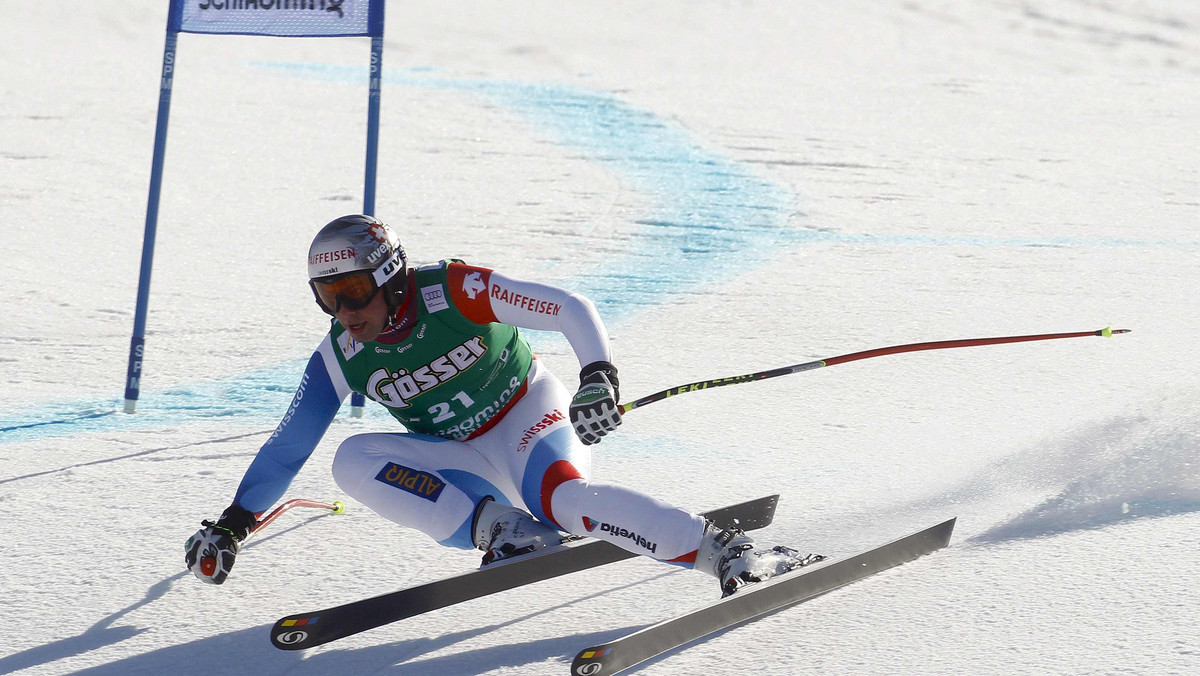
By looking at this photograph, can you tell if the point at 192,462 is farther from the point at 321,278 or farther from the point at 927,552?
the point at 927,552

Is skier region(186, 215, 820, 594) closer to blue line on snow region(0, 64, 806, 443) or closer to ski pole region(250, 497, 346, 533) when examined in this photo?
ski pole region(250, 497, 346, 533)

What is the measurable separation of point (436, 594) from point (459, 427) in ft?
1.97

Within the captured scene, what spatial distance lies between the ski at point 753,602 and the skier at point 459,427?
0.06 meters

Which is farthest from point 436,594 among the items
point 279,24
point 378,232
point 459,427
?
point 279,24

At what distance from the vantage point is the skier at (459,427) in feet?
10.1

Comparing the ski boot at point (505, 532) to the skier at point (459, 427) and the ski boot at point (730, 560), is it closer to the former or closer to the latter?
the skier at point (459, 427)

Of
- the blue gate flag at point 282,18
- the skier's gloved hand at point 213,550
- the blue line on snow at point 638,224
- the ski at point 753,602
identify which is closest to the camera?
the ski at point 753,602

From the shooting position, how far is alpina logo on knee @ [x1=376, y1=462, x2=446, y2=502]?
3258 mm

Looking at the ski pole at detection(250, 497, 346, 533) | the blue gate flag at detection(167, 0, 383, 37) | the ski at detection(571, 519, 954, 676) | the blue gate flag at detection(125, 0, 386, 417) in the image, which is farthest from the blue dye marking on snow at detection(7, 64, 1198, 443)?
the ski at detection(571, 519, 954, 676)

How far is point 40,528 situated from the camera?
3.89 metres

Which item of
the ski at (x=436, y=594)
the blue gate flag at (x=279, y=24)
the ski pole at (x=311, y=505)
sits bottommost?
the ski pole at (x=311, y=505)

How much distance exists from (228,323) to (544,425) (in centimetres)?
389

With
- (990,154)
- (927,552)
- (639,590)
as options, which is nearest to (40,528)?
(639,590)

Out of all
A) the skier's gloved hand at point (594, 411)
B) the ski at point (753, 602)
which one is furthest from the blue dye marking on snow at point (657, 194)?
the skier's gloved hand at point (594, 411)
